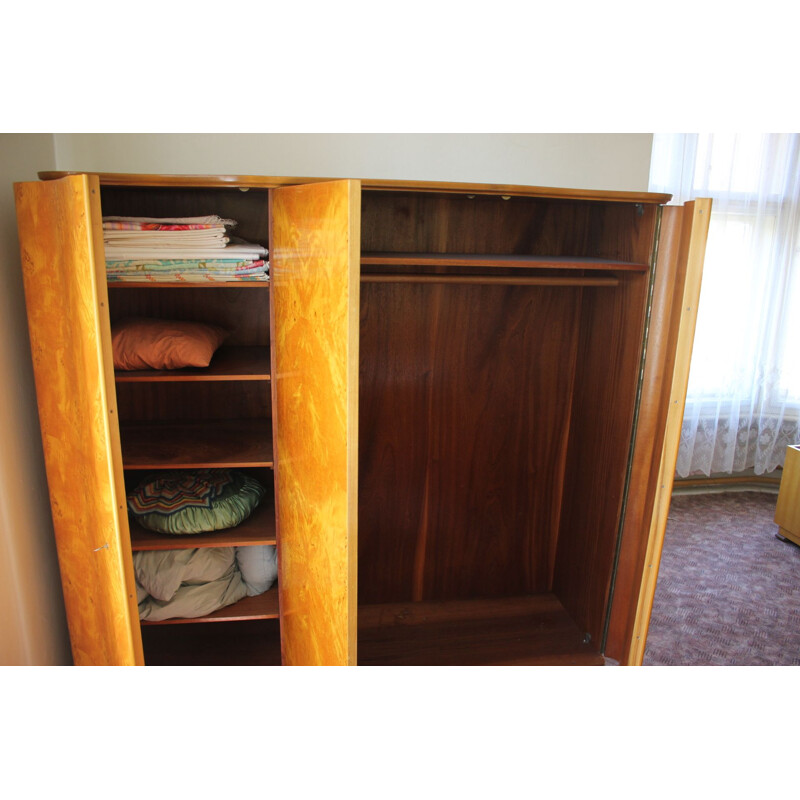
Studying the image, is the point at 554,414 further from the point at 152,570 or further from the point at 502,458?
the point at 152,570

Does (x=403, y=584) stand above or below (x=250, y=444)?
below

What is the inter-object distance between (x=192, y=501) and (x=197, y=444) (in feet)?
0.54

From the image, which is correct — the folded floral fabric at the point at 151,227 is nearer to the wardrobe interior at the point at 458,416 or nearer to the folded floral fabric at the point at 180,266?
the folded floral fabric at the point at 180,266

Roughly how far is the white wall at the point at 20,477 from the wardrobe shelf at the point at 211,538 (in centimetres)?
25

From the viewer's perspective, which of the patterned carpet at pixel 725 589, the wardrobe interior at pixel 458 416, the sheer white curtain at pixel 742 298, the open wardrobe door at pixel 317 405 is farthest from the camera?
the sheer white curtain at pixel 742 298

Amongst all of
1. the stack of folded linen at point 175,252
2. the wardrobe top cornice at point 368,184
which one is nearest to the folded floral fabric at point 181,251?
the stack of folded linen at point 175,252

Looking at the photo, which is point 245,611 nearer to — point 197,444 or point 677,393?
point 197,444

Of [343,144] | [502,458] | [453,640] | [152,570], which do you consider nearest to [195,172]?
[343,144]

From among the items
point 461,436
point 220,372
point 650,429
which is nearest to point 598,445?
point 650,429

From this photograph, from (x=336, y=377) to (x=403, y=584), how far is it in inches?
55.0

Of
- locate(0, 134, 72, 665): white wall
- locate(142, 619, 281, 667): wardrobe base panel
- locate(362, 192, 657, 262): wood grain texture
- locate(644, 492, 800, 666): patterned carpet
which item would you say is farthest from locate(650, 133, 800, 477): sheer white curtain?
locate(0, 134, 72, 665): white wall

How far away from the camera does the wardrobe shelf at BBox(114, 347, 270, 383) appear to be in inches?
66.0

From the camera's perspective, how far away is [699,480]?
391cm

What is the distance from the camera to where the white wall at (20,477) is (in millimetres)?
1539
